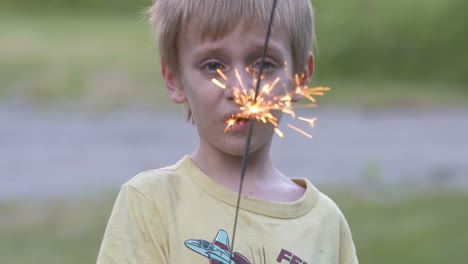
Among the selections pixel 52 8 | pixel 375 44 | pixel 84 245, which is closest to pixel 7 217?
pixel 84 245

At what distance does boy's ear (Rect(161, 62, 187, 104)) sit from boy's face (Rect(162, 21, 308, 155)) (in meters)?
0.06

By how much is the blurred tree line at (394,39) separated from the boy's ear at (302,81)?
8.13 metres

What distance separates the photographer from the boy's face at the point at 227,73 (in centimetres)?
204

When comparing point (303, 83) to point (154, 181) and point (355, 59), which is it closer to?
point (154, 181)

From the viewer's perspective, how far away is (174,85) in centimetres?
227

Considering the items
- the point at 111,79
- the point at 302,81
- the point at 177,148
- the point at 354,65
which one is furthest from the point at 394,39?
the point at 302,81

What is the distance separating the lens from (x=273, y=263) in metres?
2.08

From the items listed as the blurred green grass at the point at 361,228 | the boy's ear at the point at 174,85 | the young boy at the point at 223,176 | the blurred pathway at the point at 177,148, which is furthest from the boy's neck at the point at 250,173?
the blurred pathway at the point at 177,148

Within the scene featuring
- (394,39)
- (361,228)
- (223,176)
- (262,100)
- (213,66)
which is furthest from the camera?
(394,39)

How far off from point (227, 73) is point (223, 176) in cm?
27

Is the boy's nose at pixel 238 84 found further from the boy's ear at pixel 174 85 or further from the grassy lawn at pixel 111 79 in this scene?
the grassy lawn at pixel 111 79

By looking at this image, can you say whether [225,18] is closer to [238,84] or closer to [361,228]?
[238,84]

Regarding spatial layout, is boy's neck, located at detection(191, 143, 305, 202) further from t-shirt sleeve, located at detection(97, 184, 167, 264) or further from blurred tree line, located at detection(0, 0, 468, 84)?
blurred tree line, located at detection(0, 0, 468, 84)

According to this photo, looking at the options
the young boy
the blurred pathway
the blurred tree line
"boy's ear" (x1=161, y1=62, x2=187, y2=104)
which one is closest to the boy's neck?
the young boy
